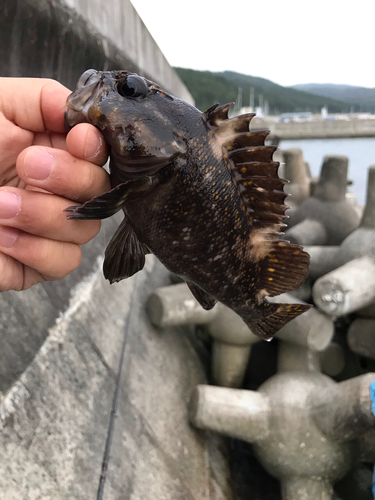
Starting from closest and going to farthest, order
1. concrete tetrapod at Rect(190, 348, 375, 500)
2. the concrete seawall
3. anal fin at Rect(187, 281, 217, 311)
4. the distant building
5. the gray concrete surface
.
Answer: anal fin at Rect(187, 281, 217, 311) → the gray concrete surface → concrete tetrapod at Rect(190, 348, 375, 500) → the concrete seawall → the distant building

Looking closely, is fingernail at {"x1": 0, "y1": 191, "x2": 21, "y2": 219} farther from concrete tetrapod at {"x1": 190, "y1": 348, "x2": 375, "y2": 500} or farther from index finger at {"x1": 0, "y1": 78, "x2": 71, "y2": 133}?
concrete tetrapod at {"x1": 190, "y1": 348, "x2": 375, "y2": 500}

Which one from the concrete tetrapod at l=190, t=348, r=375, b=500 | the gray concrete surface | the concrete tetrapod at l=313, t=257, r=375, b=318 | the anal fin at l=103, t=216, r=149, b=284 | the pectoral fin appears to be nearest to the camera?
the pectoral fin

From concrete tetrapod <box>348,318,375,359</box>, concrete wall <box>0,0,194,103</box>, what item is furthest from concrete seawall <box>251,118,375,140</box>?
concrete tetrapod <box>348,318,375,359</box>

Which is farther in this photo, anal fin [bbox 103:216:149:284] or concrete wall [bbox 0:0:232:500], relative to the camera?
concrete wall [bbox 0:0:232:500]

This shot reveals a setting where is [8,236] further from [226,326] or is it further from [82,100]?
[226,326]

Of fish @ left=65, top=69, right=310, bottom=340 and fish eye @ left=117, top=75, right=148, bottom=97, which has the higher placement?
fish eye @ left=117, top=75, right=148, bottom=97

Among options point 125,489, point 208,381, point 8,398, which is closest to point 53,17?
point 8,398

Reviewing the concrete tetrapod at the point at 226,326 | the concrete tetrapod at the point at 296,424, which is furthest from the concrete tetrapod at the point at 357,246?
the concrete tetrapod at the point at 296,424
